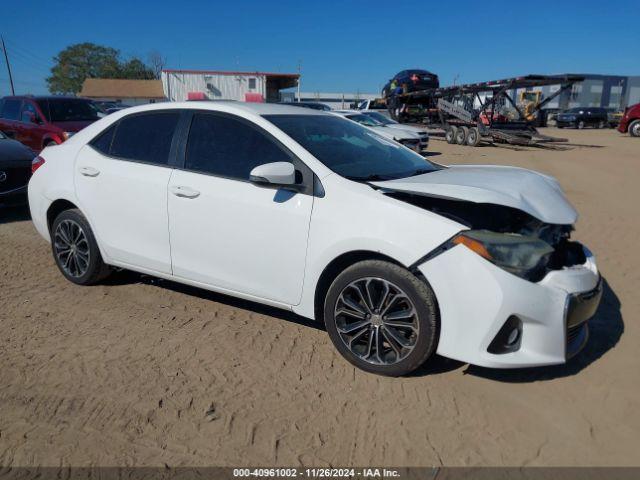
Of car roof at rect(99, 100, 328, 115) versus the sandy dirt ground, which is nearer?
the sandy dirt ground

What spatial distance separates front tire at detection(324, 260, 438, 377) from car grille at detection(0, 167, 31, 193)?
6140 mm

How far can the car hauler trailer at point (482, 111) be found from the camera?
1909 centimetres

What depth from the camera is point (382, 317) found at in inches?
123

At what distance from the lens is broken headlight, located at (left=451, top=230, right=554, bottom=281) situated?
282cm

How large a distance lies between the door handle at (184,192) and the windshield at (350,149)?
30.5 inches

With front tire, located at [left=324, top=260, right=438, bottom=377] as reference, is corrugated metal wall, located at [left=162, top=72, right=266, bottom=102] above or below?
above

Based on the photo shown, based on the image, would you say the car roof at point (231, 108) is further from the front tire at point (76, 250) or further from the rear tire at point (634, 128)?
the rear tire at point (634, 128)

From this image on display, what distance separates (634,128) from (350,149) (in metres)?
27.1

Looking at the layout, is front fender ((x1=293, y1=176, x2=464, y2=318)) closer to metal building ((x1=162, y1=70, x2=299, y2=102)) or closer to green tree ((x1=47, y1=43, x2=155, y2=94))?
metal building ((x1=162, y1=70, x2=299, y2=102))

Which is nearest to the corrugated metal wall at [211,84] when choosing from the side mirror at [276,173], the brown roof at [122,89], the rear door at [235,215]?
the brown roof at [122,89]

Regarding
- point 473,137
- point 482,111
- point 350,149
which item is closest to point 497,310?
point 350,149

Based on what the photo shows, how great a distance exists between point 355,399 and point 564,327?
1271 mm

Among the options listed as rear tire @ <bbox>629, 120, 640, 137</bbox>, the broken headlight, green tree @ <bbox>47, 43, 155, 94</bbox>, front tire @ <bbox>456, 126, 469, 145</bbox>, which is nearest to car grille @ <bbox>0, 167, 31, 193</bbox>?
the broken headlight

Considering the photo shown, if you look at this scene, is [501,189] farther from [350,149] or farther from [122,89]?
[122,89]
